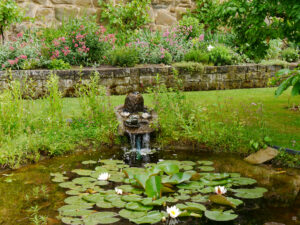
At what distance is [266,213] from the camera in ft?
10.7

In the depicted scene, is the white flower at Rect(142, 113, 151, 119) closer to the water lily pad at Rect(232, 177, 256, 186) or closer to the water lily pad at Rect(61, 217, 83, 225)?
the water lily pad at Rect(232, 177, 256, 186)

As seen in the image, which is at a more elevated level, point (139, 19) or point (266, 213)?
point (139, 19)

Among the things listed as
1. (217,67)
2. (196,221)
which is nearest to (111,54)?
(217,67)

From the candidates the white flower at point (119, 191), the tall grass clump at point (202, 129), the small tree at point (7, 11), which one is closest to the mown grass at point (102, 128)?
the tall grass clump at point (202, 129)

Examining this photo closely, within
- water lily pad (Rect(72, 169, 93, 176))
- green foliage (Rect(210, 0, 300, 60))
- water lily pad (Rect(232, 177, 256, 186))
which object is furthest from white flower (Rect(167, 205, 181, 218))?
green foliage (Rect(210, 0, 300, 60))

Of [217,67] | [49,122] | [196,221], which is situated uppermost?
[217,67]

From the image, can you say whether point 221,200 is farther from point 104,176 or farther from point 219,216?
point 104,176

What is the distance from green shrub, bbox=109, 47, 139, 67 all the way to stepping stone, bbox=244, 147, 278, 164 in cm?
476

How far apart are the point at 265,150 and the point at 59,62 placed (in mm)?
5398

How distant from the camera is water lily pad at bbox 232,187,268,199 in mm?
3578

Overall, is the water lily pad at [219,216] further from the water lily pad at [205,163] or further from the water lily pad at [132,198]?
the water lily pad at [205,163]

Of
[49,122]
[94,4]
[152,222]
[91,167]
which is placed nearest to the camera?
[152,222]

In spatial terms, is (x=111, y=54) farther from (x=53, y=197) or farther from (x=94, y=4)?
(x=53, y=197)

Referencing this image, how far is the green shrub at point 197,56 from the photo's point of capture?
957 cm
